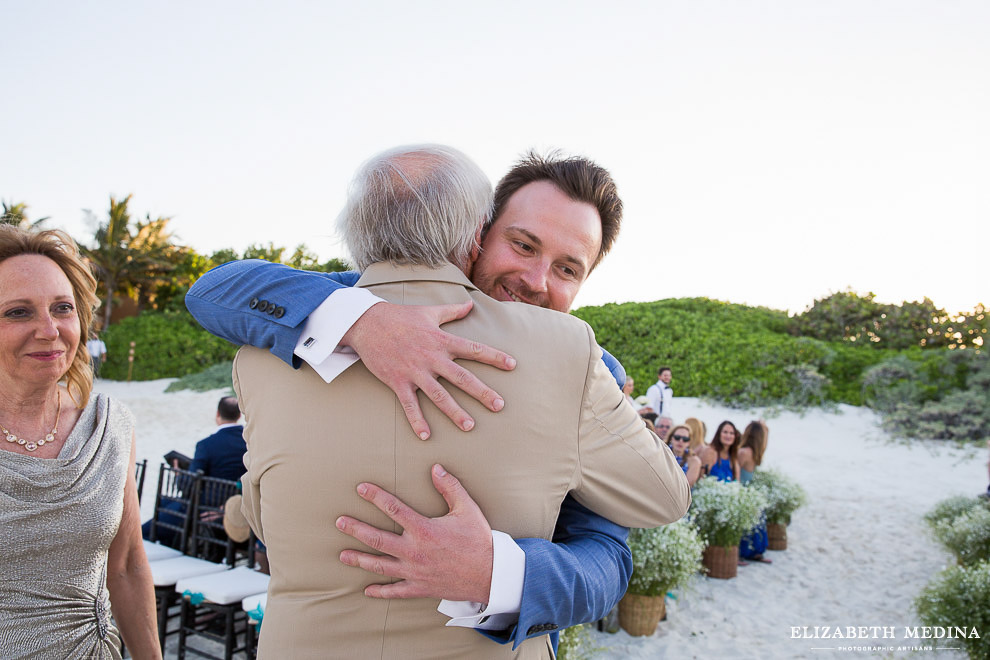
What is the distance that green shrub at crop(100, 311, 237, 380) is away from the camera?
2252 centimetres

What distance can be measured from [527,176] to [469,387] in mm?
1121

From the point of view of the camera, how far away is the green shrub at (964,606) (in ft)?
15.3

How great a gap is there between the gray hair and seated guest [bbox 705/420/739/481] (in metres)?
7.51

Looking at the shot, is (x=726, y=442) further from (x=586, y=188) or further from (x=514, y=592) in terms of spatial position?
(x=514, y=592)

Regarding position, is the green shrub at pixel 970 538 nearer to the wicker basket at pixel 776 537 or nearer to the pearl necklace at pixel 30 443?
the wicker basket at pixel 776 537

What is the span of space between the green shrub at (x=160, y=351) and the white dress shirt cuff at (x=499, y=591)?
2335 cm

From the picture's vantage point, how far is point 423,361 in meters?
1.14

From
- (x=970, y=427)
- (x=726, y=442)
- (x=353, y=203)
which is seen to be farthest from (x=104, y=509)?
(x=970, y=427)

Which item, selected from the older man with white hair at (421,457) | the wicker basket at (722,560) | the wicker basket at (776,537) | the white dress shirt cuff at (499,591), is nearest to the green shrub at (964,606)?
the wicker basket at (722,560)

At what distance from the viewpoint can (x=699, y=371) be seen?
1711 centimetres

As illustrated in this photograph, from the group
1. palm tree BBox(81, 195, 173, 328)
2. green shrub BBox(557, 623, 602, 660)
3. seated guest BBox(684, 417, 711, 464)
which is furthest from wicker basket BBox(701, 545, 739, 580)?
palm tree BBox(81, 195, 173, 328)

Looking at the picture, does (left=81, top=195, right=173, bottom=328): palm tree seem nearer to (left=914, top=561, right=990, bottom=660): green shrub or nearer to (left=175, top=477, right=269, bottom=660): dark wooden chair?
(left=175, top=477, right=269, bottom=660): dark wooden chair

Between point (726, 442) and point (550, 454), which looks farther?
point (726, 442)

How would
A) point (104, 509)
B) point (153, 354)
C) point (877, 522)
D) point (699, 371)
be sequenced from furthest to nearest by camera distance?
point (153, 354), point (699, 371), point (877, 522), point (104, 509)
